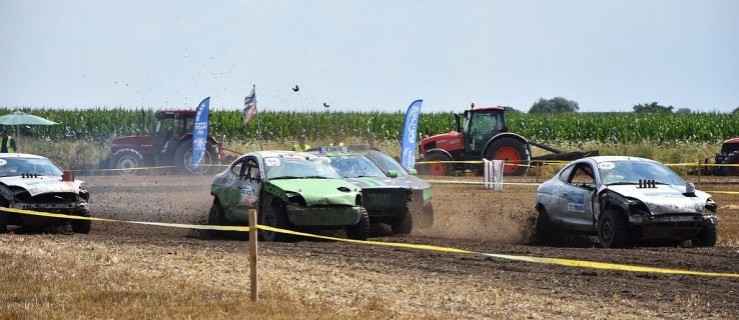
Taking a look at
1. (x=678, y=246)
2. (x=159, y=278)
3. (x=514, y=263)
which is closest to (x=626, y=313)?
(x=514, y=263)

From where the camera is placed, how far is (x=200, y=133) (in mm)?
36625

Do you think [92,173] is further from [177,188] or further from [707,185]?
[707,185]

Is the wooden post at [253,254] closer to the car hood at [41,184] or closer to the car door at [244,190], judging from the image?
the car door at [244,190]

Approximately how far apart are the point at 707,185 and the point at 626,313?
23.3m

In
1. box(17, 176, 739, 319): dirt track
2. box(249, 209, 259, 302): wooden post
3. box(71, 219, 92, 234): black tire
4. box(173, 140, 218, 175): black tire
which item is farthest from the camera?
box(173, 140, 218, 175): black tire

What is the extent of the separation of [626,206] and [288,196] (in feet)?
16.0

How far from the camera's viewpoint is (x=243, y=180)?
1905 centimetres

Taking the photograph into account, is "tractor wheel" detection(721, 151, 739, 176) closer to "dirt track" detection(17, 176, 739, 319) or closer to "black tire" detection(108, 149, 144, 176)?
"dirt track" detection(17, 176, 739, 319)

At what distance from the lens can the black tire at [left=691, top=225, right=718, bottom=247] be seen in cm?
1680

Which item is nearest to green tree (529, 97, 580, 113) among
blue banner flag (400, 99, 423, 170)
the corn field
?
the corn field

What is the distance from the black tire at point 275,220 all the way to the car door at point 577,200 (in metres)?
4.19

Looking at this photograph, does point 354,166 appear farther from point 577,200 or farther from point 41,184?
point 41,184

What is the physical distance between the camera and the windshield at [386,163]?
21.8 metres

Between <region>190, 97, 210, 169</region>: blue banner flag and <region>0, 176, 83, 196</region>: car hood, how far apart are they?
1649 centimetres
